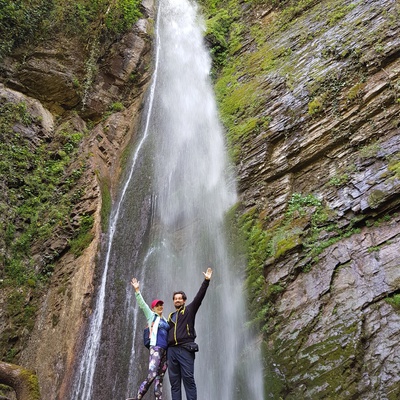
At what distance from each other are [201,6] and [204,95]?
7.58m

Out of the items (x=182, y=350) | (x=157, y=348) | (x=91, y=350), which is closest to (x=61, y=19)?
(x=91, y=350)

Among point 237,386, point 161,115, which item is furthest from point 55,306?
point 161,115

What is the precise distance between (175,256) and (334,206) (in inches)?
141

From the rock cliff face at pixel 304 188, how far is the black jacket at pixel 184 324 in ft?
6.77

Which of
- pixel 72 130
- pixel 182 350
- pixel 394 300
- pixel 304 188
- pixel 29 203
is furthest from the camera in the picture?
pixel 72 130

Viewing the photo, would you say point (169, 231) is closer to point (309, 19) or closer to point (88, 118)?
point (88, 118)

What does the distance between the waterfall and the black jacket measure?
6.93 feet

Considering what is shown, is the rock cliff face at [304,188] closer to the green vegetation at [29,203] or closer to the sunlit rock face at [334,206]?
the sunlit rock face at [334,206]

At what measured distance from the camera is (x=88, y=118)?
1345 cm

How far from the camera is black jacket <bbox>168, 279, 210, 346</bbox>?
4758 mm

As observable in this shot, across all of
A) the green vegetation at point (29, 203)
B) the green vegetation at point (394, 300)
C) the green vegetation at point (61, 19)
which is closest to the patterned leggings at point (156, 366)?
the green vegetation at point (394, 300)

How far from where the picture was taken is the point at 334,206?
23.2ft

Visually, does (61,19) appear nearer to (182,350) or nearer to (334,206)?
(334,206)

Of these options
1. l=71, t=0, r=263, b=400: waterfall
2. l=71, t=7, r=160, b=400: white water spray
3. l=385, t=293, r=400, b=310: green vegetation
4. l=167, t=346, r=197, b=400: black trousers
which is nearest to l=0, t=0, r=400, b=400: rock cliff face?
l=385, t=293, r=400, b=310: green vegetation
